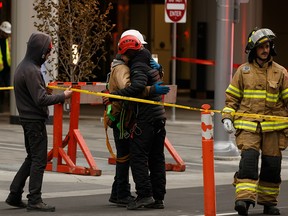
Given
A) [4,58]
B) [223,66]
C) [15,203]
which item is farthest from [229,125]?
[4,58]

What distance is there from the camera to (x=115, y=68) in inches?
445

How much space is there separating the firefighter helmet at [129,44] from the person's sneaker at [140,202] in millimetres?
1568

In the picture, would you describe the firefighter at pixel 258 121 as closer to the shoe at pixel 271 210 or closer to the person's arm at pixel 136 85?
the shoe at pixel 271 210

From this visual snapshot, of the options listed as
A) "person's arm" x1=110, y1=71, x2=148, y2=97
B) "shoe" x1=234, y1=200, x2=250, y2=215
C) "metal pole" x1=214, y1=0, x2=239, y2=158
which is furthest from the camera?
"metal pole" x1=214, y1=0, x2=239, y2=158

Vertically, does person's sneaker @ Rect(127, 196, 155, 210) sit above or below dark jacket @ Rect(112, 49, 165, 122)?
below

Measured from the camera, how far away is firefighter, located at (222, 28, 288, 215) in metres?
10.6

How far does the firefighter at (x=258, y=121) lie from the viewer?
10.6 metres

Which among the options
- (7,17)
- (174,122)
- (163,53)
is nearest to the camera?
(174,122)

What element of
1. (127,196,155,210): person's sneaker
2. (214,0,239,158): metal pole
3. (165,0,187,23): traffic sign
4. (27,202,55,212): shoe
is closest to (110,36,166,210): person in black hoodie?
(127,196,155,210): person's sneaker

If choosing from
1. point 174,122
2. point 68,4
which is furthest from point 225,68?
point 174,122

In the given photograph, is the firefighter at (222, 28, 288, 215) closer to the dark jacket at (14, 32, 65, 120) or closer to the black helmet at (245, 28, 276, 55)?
the black helmet at (245, 28, 276, 55)

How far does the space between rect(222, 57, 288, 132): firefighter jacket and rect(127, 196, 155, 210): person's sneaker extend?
1.25 meters

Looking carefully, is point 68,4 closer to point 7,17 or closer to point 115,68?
point 115,68

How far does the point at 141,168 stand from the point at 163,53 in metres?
27.1
